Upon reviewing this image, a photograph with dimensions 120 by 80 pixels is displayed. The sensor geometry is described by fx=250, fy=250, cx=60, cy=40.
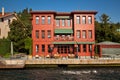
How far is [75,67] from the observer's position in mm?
46188

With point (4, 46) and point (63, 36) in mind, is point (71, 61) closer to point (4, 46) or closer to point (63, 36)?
point (63, 36)

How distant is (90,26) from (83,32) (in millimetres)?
2110

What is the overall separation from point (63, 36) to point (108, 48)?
419 inches

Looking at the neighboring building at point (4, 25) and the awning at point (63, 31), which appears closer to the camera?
the awning at point (63, 31)

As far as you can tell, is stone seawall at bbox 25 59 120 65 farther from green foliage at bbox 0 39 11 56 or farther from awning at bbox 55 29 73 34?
green foliage at bbox 0 39 11 56

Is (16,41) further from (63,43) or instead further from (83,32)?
(83,32)

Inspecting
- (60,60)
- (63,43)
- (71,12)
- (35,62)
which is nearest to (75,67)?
(60,60)

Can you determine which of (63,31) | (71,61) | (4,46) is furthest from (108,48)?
(4,46)

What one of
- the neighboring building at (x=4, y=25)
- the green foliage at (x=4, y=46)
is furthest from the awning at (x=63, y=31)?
the neighboring building at (x=4, y=25)

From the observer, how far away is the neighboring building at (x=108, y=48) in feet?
176

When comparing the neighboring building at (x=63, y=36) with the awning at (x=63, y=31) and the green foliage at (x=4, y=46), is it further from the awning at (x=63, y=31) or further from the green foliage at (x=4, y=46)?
the green foliage at (x=4, y=46)

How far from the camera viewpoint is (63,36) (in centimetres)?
5766

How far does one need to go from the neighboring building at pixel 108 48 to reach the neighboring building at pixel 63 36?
3.31 m

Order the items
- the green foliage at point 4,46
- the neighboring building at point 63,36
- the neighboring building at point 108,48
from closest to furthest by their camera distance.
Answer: the neighboring building at point 108,48, the green foliage at point 4,46, the neighboring building at point 63,36
